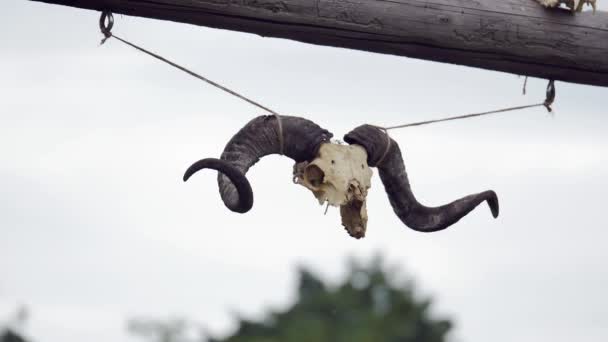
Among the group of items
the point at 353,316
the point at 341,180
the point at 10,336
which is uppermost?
the point at 353,316

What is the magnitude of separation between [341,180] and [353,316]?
31.0 m

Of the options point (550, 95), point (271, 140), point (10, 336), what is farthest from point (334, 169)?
point (10, 336)

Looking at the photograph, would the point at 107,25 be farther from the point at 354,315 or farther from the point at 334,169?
the point at 354,315

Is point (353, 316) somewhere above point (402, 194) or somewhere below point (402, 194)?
above

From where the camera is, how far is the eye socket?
800 centimetres

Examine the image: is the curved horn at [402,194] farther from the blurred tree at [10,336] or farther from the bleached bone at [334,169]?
the blurred tree at [10,336]

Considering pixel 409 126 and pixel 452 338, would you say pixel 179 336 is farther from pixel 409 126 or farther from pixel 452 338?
pixel 409 126

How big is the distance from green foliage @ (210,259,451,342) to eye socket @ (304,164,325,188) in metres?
28.1

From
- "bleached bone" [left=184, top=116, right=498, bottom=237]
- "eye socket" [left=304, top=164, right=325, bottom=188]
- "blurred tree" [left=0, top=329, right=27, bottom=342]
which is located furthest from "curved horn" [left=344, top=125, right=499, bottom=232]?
"blurred tree" [left=0, top=329, right=27, bottom=342]

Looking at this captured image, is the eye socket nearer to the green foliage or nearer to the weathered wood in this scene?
the weathered wood

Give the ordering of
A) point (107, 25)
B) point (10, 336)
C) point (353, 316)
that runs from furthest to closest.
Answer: point (353, 316), point (10, 336), point (107, 25)

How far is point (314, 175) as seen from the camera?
8016mm

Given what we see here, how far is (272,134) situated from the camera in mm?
8047

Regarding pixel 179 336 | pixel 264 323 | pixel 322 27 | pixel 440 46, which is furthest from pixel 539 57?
pixel 179 336
